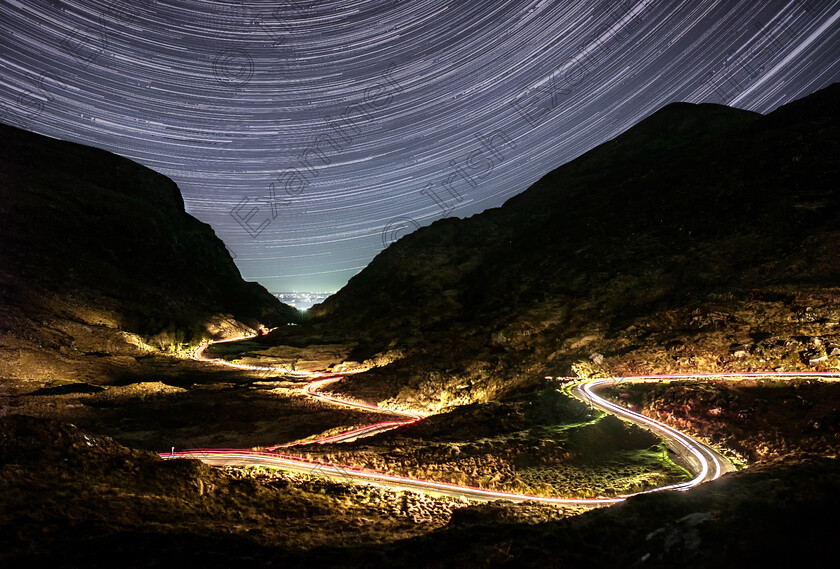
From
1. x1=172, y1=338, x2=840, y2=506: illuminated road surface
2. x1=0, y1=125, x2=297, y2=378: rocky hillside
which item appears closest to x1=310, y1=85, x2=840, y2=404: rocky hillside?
x1=172, y1=338, x2=840, y2=506: illuminated road surface

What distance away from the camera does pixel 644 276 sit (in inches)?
1054

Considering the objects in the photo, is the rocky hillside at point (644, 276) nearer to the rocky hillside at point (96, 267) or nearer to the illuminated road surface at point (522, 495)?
the illuminated road surface at point (522, 495)

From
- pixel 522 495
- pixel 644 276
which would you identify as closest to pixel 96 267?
pixel 522 495

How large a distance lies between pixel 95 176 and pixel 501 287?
6395 cm

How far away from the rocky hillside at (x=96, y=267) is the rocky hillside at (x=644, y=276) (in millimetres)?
16283

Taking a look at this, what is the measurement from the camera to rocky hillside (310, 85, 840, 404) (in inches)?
736

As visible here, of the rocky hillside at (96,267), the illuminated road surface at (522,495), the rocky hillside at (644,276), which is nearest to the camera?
the illuminated road surface at (522,495)

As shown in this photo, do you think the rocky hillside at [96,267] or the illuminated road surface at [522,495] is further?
the rocky hillside at [96,267]

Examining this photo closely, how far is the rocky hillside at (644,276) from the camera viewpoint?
736 inches

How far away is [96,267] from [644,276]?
175ft

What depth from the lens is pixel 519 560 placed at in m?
5.77

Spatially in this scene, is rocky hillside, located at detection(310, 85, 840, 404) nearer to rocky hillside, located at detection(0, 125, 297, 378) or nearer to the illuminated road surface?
the illuminated road surface

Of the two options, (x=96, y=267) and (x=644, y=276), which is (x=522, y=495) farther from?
(x=96, y=267)

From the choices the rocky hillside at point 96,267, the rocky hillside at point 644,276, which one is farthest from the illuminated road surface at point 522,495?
the rocky hillside at point 96,267
